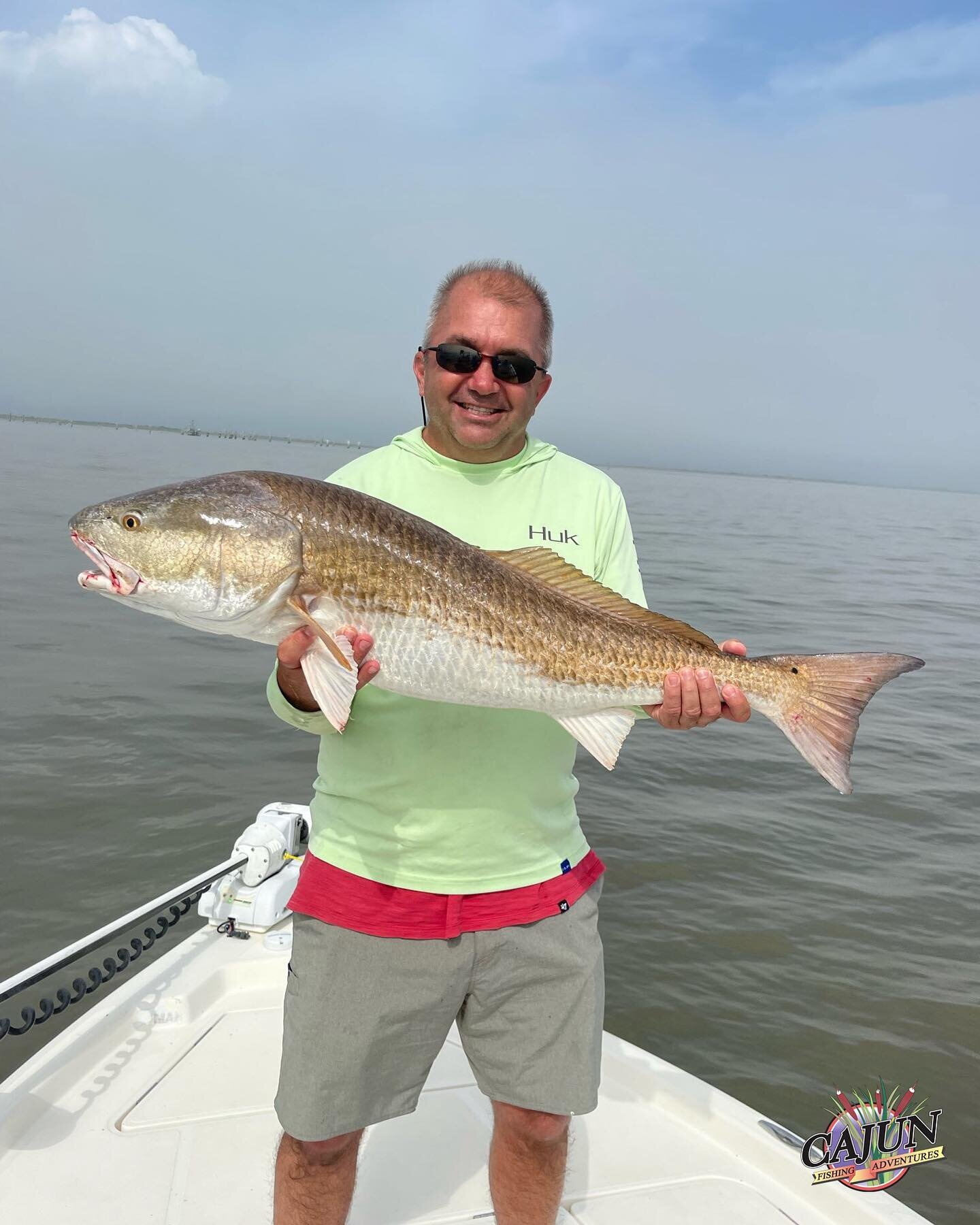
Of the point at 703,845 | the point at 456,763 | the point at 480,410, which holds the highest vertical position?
the point at 480,410

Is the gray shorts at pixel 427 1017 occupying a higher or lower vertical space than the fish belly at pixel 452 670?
lower

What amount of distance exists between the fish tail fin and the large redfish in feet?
0.03

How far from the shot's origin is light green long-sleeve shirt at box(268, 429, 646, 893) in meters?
3.09

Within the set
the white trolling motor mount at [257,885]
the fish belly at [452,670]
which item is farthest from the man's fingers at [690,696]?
the white trolling motor mount at [257,885]

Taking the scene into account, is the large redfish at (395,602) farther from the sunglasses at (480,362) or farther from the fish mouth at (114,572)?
the sunglasses at (480,362)

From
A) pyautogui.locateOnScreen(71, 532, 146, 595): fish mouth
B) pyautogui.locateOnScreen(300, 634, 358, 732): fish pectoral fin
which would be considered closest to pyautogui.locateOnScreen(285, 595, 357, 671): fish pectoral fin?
pyautogui.locateOnScreen(300, 634, 358, 732): fish pectoral fin

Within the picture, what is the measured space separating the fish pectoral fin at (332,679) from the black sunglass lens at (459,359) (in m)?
1.21

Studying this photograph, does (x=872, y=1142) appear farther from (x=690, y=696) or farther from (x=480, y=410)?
(x=480, y=410)

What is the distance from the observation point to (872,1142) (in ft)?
15.7

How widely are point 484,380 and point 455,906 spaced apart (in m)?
2.03

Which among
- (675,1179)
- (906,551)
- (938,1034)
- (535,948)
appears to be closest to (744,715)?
(535,948)

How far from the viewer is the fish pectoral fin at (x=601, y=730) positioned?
130 inches

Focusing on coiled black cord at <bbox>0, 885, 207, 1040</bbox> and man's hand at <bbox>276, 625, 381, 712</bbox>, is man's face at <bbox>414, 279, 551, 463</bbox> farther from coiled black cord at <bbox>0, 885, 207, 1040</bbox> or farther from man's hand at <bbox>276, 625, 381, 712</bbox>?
coiled black cord at <bbox>0, 885, 207, 1040</bbox>

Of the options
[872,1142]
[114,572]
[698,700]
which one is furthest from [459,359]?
[872,1142]
